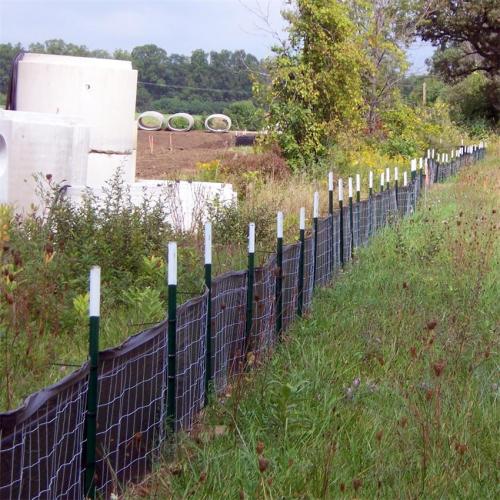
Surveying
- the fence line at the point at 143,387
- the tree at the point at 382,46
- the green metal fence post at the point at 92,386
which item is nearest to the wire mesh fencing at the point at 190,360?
the fence line at the point at 143,387

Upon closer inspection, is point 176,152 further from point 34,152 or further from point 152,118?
point 34,152

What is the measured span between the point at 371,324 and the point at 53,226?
3005 millimetres

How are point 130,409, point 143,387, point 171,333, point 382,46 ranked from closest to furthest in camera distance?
point 130,409
point 143,387
point 171,333
point 382,46

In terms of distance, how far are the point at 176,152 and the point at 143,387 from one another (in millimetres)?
31519

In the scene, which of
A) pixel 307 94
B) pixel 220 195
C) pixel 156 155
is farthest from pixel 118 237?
pixel 156 155

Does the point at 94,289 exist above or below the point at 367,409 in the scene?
above

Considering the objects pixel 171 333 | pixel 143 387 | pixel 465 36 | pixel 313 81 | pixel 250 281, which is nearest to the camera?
pixel 143 387

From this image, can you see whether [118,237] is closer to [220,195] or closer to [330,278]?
[330,278]

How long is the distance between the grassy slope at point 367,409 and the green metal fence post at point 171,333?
0.72 feet

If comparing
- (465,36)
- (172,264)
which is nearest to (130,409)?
(172,264)

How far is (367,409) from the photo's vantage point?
615cm

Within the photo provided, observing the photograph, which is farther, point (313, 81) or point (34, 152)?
point (313, 81)

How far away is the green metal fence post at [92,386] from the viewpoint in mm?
4211

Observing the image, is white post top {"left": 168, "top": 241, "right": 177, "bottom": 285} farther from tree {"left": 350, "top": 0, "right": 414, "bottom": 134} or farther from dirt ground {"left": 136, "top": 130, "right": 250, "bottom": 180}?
tree {"left": 350, "top": 0, "right": 414, "bottom": 134}
